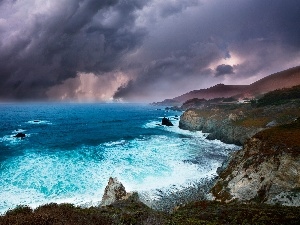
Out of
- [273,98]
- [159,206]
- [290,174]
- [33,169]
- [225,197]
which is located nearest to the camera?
[290,174]

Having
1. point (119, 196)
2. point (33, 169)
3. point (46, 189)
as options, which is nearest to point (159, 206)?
point (119, 196)

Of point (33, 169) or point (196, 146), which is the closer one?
point (33, 169)

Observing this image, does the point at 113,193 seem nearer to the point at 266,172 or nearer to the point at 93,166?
the point at 266,172

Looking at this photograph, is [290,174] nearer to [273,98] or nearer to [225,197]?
[225,197]

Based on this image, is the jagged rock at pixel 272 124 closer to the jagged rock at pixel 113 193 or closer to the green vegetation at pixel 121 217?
the jagged rock at pixel 113 193

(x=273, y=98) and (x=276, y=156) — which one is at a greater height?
(x=273, y=98)

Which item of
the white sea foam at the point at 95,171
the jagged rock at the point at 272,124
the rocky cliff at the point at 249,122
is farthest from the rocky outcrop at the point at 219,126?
the white sea foam at the point at 95,171

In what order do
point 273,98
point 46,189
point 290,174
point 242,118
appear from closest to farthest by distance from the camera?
1. point 290,174
2. point 46,189
3. point 242,118
4. point 273,98
